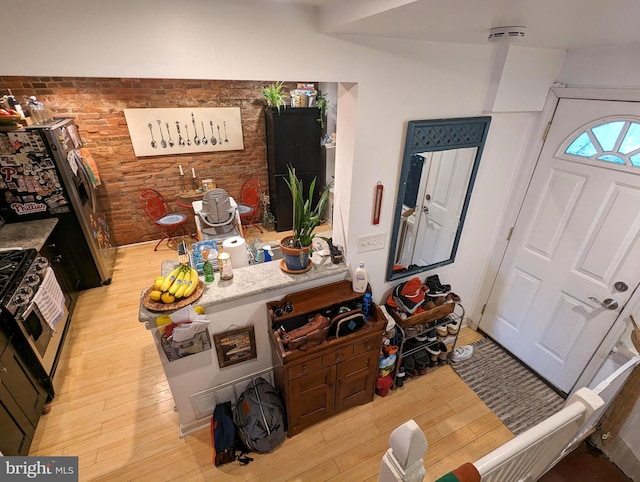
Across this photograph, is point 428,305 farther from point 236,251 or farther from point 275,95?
point 275,95

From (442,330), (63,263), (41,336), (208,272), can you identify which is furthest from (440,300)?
(63,263)

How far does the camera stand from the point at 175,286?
1.77 metres

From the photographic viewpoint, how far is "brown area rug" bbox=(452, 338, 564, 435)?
2.35 meters

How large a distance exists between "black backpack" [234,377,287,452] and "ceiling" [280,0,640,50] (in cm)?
225

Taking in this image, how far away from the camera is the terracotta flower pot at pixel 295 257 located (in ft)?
6.64

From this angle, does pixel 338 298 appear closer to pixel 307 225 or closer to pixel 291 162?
pixel 307 225

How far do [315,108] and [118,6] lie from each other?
3342 mm

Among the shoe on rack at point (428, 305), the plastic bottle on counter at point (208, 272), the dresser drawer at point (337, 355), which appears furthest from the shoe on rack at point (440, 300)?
the plastic bottle on counter at point (208, 272)

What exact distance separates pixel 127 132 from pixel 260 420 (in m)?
3.89

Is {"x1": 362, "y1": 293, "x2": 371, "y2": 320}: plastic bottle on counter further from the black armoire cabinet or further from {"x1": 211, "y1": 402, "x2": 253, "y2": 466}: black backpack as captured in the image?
the black armoire cabinet

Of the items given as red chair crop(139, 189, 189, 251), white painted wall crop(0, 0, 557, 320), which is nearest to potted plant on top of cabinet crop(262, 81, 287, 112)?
red chair crop(139, 189, 189, 251)

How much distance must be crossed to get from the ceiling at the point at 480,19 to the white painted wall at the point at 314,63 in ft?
0.40

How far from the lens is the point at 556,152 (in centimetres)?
221

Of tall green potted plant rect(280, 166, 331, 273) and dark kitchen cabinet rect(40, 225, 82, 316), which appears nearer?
tall green potted plant rect(280, 166, 331, 273)
